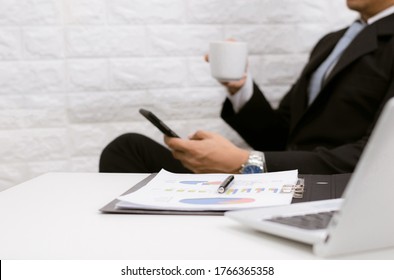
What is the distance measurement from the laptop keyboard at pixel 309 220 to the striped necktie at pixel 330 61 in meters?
1.01

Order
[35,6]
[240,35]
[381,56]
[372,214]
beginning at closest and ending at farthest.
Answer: [372,214] < [381,56] < [35,6] < [240,35]

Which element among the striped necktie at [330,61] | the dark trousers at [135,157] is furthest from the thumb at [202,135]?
the striped necktie at [330,61]

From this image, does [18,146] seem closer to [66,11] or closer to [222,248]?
[66,11]

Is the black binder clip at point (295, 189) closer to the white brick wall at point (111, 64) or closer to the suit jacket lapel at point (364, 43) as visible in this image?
the suit jacket lapel at point (364, 43)

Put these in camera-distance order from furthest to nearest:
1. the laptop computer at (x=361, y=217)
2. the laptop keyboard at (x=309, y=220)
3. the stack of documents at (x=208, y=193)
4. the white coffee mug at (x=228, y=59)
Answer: the white coffee mug at (x=228, y=59)
the stack of documents at (x=208, y=193)
the laptop keyboard at (x=309, y=220)
the laptop computer at (x=361, y=217)

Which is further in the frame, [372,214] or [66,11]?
[66,11]

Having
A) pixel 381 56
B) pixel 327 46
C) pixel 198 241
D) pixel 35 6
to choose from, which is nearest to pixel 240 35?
pixel 327 46

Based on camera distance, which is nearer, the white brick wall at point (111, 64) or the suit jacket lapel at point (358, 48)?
the suit jacket lapel at point (358, 48)

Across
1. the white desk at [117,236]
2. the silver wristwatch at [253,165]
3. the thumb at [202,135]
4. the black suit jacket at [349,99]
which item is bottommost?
the white desk at [117,236]

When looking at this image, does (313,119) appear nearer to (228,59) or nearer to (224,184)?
(228,59)

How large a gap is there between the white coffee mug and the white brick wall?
354 millimetres

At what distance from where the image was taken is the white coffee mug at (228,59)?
1.44m

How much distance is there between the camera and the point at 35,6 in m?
1.71

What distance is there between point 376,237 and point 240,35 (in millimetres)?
1299
